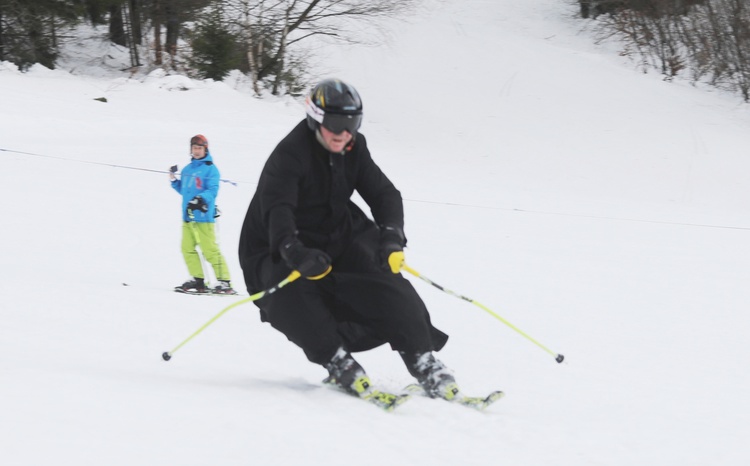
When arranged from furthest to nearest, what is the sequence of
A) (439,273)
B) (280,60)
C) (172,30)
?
(280,60) → (172,30) → (439,273)

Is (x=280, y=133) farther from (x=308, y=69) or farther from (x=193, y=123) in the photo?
(x=308, y=69)

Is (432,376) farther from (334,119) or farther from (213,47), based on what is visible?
(213,47)

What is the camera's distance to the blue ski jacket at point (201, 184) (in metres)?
8.38

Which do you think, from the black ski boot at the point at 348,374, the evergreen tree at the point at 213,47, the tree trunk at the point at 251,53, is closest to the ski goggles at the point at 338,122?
the black ski boot at the point at 348,374

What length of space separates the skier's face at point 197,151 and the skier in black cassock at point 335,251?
3.64 m

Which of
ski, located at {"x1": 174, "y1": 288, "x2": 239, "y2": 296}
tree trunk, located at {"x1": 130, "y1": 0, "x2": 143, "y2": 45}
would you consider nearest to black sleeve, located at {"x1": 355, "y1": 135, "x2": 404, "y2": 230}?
ski, located at {"x1": 174, "y1": 288, "x2": 239, "y2": 296}

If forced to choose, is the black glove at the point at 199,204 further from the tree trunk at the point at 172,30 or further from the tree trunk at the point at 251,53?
the tree trunk at the point at 172,30

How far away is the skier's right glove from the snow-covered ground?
61 centimetres

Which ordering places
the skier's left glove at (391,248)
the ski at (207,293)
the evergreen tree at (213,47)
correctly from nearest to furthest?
the skier's left glove at (391,248) < the ski at (207,293) < the evergreen tree at (213,47)

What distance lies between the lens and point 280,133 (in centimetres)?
1847

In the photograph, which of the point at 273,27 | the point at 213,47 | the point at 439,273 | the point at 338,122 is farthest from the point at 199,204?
the point at 273,27

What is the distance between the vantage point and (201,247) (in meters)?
8.51

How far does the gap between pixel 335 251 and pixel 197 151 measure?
399cm

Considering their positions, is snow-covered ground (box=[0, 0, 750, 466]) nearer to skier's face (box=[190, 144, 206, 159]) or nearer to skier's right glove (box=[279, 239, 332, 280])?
skier's right glove (box=[279, 239, 332, 280])
